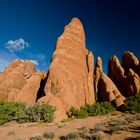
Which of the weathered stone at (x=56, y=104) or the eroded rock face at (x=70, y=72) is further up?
the eroded rock face at (x=70, y=72)

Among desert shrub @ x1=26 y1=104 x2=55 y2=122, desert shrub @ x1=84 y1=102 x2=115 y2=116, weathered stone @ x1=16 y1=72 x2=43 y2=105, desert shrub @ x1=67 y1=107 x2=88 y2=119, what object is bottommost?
desert shrub @ x1=26 y1=104 x2=55 y2=122

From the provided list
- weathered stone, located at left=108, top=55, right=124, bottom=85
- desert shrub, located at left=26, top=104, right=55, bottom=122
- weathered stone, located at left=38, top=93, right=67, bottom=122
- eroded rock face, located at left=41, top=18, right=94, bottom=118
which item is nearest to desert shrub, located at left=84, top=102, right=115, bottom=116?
eroded rock face, located at left=41, top=18, right=94, bottom=118

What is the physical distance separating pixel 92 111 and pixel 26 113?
→ 44.0ft

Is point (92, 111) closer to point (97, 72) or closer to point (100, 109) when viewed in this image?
point (100, 109)

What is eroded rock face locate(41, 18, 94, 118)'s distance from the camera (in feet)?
143

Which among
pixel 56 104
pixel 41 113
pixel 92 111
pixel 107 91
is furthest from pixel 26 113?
pixel 107 91

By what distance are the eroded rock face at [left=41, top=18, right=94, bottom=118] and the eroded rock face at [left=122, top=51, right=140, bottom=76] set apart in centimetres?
1035

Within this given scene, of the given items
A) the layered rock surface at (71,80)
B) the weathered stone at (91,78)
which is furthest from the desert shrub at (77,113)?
the weathered stone at (91,78)

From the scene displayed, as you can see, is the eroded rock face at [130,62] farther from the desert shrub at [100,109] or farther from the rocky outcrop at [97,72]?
the desert shrub at [100,109]

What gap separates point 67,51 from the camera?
5128cm

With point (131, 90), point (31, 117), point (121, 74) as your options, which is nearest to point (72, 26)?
point (121, 74)

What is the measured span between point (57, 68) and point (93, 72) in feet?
55.0

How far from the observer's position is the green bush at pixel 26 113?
34312mm

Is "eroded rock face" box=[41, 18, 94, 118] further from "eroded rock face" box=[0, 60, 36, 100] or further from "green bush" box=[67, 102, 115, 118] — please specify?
"eroded rock face" box=[0, 60, 36, 100]
